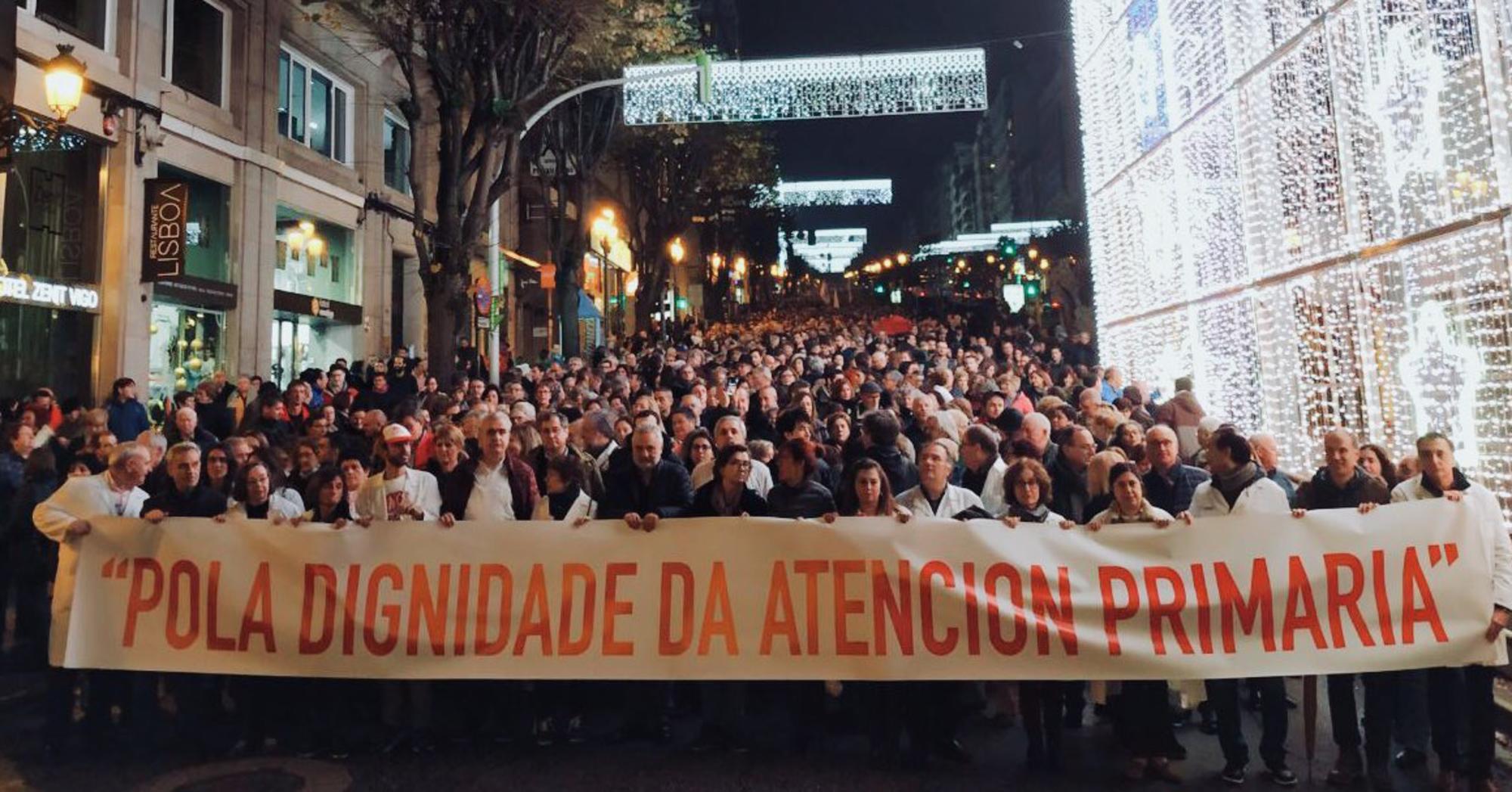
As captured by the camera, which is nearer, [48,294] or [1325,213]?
[1325,213]

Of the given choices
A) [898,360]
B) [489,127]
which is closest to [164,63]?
[489,127]

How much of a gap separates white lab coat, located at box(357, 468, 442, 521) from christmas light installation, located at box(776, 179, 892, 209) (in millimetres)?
121938

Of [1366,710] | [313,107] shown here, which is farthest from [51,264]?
[1366,710]

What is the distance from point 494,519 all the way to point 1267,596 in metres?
4.39

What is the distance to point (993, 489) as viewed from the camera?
605 cm

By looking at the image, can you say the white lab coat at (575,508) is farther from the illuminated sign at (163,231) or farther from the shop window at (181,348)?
the shop window at (181,348)

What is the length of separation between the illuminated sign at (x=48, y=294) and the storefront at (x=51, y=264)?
0.01 metres

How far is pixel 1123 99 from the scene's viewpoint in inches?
519

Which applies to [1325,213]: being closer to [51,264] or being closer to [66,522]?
[66,522]

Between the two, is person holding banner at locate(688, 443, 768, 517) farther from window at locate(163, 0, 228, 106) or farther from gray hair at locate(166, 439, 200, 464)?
window at locate(163, 0, 228, 106)

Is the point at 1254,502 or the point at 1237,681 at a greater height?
the point at 1254,502

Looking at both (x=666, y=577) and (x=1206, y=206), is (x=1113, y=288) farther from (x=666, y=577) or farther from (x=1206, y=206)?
(x=666, y=577)

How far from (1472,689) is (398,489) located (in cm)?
636

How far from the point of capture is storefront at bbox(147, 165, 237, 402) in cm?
1505
